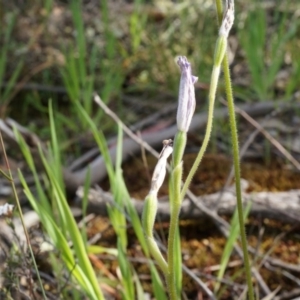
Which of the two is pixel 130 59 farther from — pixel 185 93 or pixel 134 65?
pixel 185 93

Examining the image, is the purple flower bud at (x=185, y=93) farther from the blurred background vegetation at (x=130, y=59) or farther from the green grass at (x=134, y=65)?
the blurred background vegetation at (x=130, y=59)

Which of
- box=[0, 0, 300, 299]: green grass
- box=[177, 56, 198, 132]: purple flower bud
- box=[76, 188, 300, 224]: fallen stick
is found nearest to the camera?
box=[177, 56, 198, 132]: purple flower bud

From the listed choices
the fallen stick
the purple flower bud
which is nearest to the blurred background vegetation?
the fallen stick

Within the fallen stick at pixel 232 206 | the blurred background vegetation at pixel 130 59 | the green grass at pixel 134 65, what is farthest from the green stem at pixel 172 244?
the blurred background vegetation at pixel 130 59

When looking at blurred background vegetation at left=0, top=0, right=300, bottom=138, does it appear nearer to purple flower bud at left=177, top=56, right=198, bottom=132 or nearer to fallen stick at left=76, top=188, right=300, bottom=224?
fallen stick at left=76, top=188, right=300, bottom=224

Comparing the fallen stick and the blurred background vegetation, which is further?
the blurred background vegetation

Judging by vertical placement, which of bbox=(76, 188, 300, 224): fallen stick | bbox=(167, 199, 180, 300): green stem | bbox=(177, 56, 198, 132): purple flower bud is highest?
bbox=(177, 56, 198, 132): purple flower bud

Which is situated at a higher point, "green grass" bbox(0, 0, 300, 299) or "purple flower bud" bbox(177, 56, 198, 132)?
"purple flower bud" bbox(177, 56, 198, 132)

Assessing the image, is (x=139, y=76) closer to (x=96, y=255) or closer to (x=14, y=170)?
(x=14, y=170)
